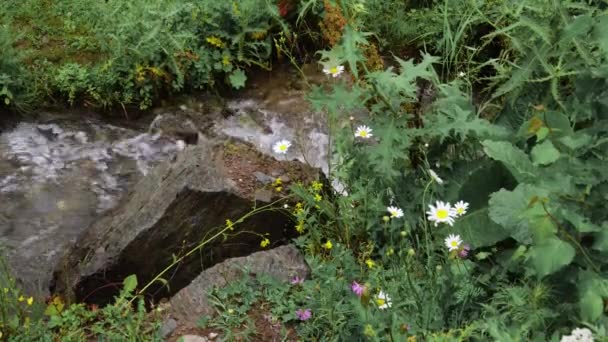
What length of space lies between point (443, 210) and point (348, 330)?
594 millimetres

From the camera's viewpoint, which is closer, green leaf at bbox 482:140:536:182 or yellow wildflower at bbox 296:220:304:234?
green leaf at bbox 482:140:536:182

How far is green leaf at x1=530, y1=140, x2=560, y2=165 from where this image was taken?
2.48 m

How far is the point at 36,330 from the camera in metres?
2.90

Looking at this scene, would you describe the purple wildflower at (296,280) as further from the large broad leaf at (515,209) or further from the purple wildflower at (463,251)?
the large broad leaf at (515,209)

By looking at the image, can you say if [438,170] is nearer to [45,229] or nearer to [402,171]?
[402,171]

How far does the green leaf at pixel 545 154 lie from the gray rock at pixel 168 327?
1.62 meters

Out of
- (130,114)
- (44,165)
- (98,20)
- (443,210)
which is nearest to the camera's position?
(443,210)

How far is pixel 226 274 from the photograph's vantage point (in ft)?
10.3

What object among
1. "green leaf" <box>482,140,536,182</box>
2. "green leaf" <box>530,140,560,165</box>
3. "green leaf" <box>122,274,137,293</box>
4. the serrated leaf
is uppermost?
the serrated leaf

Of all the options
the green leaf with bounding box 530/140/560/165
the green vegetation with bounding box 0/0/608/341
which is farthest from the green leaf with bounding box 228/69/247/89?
the green leaf with bounding box 530/140/560/165

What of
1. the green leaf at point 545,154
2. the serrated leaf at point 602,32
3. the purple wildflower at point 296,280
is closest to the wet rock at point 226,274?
the purple wildflower at point 296,280

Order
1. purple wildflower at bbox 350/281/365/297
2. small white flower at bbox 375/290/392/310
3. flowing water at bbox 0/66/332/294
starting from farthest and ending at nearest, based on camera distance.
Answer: flowing water at bbox 0/66/332/294, purple wildflower at bbox 350/281/365/297, small white flower at bbox 375/290/392/310

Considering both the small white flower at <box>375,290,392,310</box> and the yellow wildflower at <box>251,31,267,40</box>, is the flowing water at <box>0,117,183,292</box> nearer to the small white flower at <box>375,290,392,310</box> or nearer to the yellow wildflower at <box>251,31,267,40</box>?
the yellow wildflower at <box>251,31,267,40</box>

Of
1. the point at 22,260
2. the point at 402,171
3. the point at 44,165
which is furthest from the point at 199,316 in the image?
the point at 44,165
